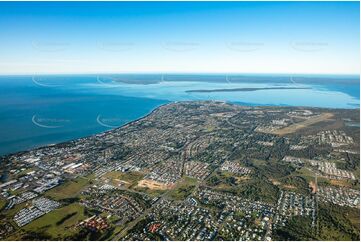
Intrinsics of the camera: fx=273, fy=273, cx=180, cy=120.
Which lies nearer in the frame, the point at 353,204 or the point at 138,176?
the point at 353,204

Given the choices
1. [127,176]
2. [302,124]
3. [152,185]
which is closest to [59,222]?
[152,185]

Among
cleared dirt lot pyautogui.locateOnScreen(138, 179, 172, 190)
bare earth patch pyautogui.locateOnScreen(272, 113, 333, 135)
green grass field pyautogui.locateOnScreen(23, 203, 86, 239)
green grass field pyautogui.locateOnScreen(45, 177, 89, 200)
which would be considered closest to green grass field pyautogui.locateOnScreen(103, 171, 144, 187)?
cleared dirt lot pyautogui.locateOnScreen(138, 179, 172, 190)

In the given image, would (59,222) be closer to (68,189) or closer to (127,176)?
(68,189)

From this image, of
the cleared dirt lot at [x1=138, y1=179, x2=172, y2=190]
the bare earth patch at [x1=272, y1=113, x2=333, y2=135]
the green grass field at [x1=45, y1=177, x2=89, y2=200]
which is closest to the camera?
the green grass field at [x1=45, y1=177, x2=89, y2=200]

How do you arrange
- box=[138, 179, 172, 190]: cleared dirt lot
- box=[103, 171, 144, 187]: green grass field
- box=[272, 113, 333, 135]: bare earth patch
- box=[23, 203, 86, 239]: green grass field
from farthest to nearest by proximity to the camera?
box=[272, 113, 333, 135]: bare earth patch
box=[103, 171, 144, 187]: green grass field
box=[138, 179, 172, 190]: cleared dirt lot
box=[23, 203, 86, 239]: green grass field

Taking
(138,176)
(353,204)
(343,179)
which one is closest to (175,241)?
(138,176)

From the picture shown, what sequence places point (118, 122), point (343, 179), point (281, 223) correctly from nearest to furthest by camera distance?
point (281, 223) < point (343, 179) < point (118, 122)

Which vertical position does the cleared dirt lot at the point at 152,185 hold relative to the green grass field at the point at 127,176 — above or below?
above

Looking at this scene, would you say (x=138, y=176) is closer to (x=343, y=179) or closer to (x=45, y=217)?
(x=45, y=217)

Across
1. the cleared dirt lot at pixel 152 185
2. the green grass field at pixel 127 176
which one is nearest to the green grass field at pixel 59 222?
the green grass field at pixel 127 176

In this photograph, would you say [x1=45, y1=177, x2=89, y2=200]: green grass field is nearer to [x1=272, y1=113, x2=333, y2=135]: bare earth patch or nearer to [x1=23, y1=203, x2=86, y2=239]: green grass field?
[x1=23, y1=203, x2=86, y2=239]: green grass field

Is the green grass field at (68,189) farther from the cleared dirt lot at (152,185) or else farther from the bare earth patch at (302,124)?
the bare earth patch at (302,124)
